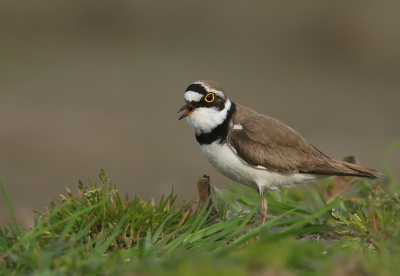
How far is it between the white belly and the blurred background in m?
6.54

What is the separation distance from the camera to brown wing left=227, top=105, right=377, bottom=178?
5798mm

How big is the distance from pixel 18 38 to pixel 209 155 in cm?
1401

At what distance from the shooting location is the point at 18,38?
60.8ft

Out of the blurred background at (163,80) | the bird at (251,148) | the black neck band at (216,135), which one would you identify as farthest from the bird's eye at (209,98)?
the blurred background at (163,80)

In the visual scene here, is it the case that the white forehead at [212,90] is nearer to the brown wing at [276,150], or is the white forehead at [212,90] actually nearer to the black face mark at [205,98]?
the black face mark at [205,98]

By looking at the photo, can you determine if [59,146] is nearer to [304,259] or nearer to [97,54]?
[97,54]

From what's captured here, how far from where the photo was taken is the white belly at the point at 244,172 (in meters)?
5.77

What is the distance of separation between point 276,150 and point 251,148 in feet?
1.06

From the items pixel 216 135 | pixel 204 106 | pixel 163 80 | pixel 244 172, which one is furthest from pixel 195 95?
pixel 163 80

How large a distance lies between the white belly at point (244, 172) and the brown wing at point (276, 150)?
0.20 feet

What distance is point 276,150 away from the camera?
597 centimetres

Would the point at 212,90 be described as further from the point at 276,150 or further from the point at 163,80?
the point at 163,80

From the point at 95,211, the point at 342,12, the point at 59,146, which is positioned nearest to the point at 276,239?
the point at 95,211

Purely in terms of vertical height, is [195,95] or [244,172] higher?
[195,95]
